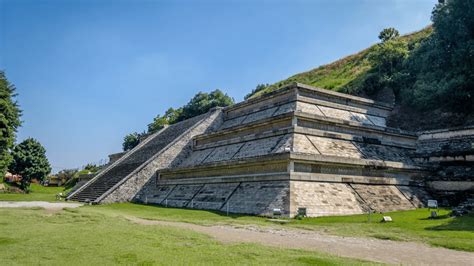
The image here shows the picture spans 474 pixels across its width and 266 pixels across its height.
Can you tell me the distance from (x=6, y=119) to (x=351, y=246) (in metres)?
25.0

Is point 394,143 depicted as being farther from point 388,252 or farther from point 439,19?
point 388,252

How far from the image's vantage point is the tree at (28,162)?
123 ft

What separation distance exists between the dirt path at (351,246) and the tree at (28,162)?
1297 inches

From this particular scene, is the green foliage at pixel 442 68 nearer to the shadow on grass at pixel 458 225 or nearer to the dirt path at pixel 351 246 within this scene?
the shadow on grass at pixel 458 225

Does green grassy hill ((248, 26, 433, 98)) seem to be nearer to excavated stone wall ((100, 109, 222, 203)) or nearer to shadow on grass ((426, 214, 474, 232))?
excavated stone wall ((100, 109, 222, 203))

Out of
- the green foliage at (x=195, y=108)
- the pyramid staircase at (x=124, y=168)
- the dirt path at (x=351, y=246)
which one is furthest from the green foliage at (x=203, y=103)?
the dirt path at (x=351, y=246)

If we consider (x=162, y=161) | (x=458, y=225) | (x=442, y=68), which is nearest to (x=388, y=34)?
(x=442, y=68)

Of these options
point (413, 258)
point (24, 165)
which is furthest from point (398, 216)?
point (24, 165)

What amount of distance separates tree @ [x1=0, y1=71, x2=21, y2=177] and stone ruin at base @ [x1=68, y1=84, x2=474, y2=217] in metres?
5.43

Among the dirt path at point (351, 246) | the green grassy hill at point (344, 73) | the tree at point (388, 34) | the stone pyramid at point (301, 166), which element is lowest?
the dirt path at point (351, 246)

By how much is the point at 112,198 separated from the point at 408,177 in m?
17.1

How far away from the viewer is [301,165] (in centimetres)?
1633

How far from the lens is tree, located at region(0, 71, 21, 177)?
2544cm

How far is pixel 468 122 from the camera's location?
72.3 feet
